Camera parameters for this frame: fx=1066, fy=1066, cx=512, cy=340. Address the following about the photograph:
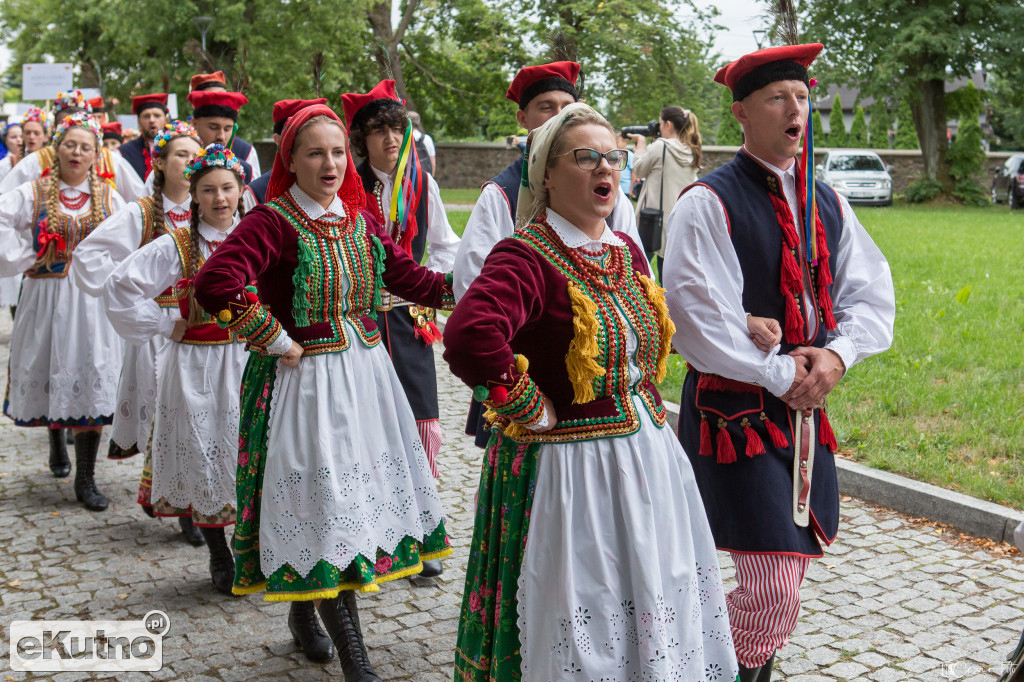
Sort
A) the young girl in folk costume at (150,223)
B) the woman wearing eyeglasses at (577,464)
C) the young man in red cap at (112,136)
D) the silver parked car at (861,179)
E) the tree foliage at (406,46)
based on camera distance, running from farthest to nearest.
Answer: the silver parked car at (861,179), the tree foliage at (406,46), the young man in red cap at (112,136), the young girl in folk costume at (150,223), the woman wearing eyeglasses at (577,464)

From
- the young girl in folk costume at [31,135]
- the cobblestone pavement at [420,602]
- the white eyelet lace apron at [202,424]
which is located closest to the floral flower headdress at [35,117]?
the young girl in folk costume at [31,135]

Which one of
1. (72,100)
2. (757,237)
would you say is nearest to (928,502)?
(757,237)

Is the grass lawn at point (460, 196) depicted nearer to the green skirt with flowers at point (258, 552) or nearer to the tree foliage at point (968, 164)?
the tree foliage at point (968, 164)

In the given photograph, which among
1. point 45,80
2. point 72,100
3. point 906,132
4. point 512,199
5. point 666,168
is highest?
point 45,80

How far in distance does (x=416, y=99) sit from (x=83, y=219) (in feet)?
87.9

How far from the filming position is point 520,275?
8.95 ft

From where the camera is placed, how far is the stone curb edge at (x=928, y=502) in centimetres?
521

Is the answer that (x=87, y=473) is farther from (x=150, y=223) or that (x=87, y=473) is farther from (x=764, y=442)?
(x=764, y=442)

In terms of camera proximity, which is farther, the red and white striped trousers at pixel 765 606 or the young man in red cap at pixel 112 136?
the young man in red cap at pixel 112 136

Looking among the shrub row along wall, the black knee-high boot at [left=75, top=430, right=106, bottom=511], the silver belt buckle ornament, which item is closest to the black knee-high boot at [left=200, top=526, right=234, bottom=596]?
the black knee-high boot at [left=75, top=430, right=106, bottom=511]

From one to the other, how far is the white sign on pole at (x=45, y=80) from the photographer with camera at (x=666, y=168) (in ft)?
39.0

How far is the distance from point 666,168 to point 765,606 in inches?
319

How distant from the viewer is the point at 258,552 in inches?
154

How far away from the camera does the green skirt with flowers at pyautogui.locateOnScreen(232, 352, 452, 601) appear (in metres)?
3.76
